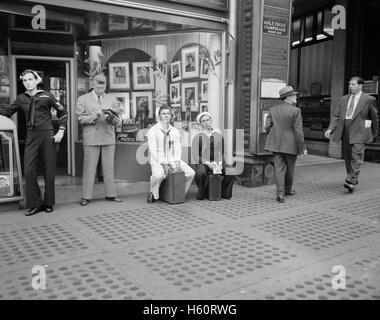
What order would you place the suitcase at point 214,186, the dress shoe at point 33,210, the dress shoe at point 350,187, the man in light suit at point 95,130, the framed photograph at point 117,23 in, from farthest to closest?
the dress shoe at point 350,187 → the framed photograph at point 117,23 → the suitcase at point 214,186 → the man in light suit at point 95,130 → the dress shoe at point 33,210

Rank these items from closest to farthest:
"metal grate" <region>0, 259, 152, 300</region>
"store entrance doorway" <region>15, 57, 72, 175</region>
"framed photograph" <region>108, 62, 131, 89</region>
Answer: "metal grate" <region>0, 259, 152, 300</region>
"store entrance doorway" <region>15, 57, 72, 175</region>
"framed photograph" <region>108, 62, 131, 89</region>

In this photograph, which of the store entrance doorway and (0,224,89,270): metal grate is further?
the store entrance doorway

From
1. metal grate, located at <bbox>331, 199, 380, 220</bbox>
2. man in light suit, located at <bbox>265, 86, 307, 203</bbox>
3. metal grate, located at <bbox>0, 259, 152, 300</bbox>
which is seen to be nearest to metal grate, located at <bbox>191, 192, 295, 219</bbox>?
man in light suit, located at <bbox>265, 86, 307, 203</bbox>

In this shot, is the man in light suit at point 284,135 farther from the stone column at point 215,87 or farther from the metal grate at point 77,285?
the metal grate at point 77,285

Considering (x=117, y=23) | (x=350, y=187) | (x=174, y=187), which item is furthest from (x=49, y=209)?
(x=350, y=187)

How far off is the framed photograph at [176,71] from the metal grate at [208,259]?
3.73 metres

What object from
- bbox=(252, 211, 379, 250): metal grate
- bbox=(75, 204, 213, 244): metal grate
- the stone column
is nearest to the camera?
bbox=(252, 211, 379, 250): metal grate

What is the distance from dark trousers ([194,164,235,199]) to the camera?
5957mm

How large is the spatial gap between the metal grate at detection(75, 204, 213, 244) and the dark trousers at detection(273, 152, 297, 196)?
1467 mm

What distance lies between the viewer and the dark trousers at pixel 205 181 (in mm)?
A: 5957

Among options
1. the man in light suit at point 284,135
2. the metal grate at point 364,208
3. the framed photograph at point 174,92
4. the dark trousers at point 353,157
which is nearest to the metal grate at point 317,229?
the metal grate at point 364,208

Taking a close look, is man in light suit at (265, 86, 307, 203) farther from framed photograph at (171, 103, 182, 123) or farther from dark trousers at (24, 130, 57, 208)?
dark trousers at (24, 130, 57, 208)

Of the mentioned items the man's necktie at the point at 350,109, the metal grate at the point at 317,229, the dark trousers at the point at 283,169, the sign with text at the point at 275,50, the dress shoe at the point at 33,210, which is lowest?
the metal grate at the point at 317,229

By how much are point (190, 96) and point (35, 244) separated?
410 cm
